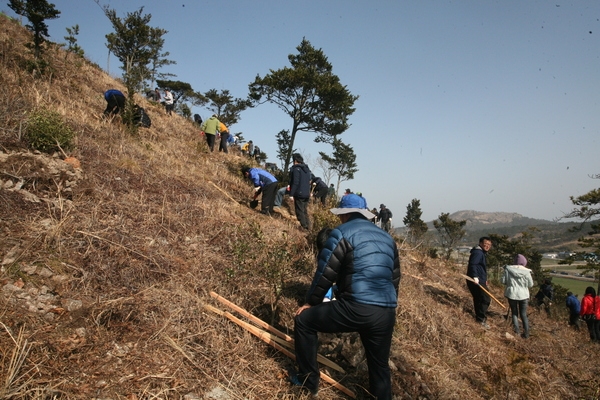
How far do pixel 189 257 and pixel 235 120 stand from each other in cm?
2313

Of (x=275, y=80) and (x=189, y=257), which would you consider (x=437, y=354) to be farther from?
(x=275, y=80)

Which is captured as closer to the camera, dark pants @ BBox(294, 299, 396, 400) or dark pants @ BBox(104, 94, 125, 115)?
dark pants @ BBox(294, 299, 396, 400)

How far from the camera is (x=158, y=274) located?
11.7 ft

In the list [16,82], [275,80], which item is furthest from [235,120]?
[16,82]

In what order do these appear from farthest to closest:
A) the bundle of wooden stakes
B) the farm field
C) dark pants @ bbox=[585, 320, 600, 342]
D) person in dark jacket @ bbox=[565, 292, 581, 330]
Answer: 1. the farm field
2. person in dark jacket @ bbox=[565, 292, 581, 330]
3. dark pants @ bbox=[585, 320, 600, 342]
4. the bundle of wooden stakes

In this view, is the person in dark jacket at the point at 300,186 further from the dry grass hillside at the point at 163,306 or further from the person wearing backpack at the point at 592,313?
the person wearing backpack at the point at 592,313

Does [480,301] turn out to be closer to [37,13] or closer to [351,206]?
[351,206]

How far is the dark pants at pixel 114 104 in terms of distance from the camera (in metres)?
8.16

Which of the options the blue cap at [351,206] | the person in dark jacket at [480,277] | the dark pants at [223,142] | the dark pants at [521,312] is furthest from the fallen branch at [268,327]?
the dark pants at [223,142]

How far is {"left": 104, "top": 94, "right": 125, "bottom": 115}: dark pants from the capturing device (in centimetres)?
816

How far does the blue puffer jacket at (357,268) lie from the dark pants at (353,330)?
2.8 inches

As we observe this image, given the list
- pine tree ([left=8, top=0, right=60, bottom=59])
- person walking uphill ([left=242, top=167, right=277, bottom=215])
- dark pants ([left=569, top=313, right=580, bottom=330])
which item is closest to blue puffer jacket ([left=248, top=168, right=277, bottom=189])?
person walking uphill ([left=242, top=167, right=277, bottom=215])

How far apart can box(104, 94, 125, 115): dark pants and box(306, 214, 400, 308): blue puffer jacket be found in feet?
26.2

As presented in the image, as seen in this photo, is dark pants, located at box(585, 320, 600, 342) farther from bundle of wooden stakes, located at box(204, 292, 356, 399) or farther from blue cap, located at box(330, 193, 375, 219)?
blue cap, located at box(330, 193, 375, 219)
